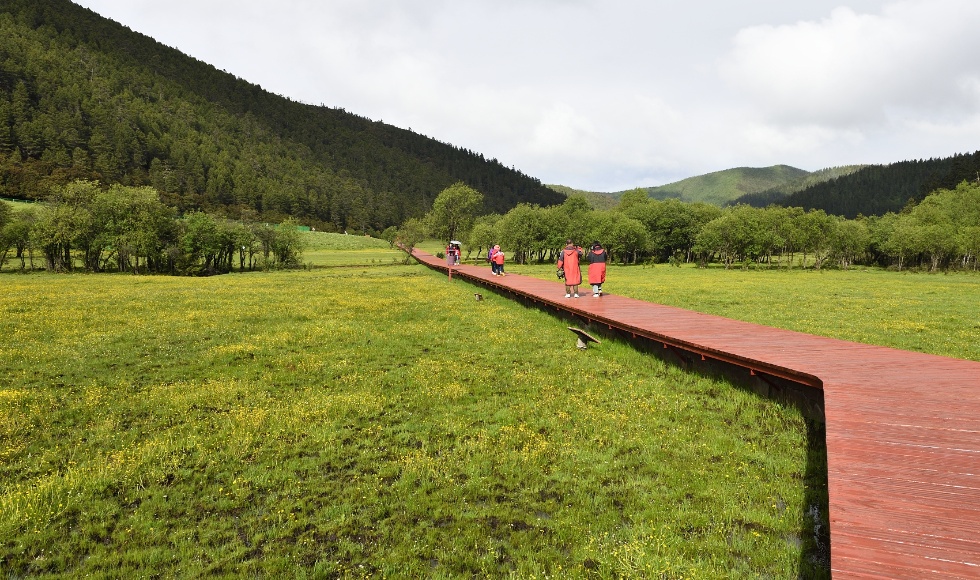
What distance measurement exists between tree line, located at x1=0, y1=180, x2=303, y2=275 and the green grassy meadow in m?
45.3

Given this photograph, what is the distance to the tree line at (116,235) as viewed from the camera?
49.0 metres

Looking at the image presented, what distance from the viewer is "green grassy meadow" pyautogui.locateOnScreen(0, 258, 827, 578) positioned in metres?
5.22

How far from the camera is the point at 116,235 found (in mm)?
50812

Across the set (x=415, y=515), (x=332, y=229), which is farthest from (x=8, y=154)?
(x=415, y=515)


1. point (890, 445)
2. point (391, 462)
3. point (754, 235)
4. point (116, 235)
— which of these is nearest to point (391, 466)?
point (391, 462)

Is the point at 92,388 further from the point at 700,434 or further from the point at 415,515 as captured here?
the point at 700,434

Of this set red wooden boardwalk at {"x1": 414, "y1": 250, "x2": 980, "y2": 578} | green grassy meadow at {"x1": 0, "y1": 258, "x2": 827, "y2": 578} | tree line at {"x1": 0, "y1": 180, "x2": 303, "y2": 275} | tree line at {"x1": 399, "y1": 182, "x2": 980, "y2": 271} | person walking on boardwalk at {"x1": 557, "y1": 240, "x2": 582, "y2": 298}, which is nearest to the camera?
red wooden boardwalk at {"x1": 414, "y1": 250, "x2": 980, "y2": 578}

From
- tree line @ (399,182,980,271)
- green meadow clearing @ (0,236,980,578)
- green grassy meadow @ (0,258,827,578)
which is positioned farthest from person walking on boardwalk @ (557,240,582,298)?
tree line @ (399,182,980,271)

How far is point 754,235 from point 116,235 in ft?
324

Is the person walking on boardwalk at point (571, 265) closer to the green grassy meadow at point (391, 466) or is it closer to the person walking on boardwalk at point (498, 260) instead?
the green grassy meadow at point (391, 466)

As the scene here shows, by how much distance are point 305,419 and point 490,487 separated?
15.2ft

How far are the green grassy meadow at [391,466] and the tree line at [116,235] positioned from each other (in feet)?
148

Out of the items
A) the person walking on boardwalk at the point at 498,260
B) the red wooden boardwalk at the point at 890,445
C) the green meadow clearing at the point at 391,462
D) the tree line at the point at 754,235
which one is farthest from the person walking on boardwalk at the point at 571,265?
the tree line at the point at 754,235

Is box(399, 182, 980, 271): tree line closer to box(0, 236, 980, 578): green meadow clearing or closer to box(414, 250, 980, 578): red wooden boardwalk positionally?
box(0, 236, 980, 578): green meadow clearing
